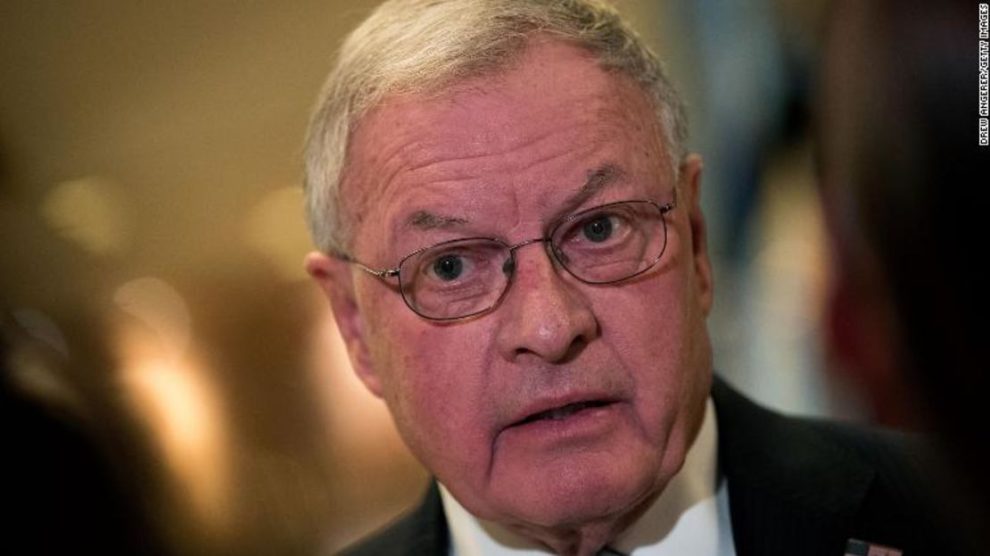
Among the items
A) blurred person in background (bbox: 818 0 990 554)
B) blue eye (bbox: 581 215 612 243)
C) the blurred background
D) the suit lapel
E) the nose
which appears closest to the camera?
blurred person in background (bbox: 818 0 990 554)

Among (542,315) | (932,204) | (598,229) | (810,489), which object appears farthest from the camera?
(810,489)

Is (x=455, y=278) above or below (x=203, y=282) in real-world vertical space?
above

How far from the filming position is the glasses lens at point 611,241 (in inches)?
70.1

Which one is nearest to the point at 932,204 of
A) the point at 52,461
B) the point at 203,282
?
the point at 203,282

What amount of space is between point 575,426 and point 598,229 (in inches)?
12.3

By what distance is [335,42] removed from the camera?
2154 mm

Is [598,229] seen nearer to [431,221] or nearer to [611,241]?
[611,241]

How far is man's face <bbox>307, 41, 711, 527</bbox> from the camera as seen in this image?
68.5 inches

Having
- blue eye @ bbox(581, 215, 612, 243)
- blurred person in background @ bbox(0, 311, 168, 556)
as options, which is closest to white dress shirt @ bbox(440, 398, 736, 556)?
blue eye @ bbox(581, 215, 612, 243)

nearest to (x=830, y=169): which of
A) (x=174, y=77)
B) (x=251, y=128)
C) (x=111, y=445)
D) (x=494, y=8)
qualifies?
(x=494, y=8)

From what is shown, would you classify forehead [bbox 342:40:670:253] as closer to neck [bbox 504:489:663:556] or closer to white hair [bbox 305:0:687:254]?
white hair [bbox 305:0:687:254]

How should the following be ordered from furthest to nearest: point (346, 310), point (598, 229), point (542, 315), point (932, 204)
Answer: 1. point (346, 310)
2. point (598, 229)
3. point (542, 315)
4. point (932, 204)

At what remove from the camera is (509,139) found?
1.76m

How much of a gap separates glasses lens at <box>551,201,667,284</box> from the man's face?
2 centimetres
